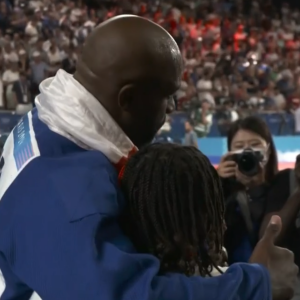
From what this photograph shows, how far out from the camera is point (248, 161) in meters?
1.74

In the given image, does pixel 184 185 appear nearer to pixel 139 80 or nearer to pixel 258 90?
pixel 139 80

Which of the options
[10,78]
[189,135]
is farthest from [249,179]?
[10,78]

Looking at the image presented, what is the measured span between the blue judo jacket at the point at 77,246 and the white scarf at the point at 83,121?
0.02 m

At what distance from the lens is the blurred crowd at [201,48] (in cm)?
788

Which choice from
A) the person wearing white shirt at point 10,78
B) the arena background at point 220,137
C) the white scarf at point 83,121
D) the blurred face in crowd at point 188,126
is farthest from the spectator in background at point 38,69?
the white scarf at point 83,121

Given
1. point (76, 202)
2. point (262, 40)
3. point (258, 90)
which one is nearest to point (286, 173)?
point (76, 202)

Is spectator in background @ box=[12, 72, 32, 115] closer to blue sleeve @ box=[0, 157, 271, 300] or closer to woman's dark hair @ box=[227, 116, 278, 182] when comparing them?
woman's dark hair @ box=[227, 116, 278, 182]

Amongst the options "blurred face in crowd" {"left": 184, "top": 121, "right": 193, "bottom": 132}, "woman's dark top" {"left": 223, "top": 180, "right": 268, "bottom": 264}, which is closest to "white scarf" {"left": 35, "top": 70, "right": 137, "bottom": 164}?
"woman's dark top" {"left": 223, "top": 180, "right": 268, "bottom": 264}

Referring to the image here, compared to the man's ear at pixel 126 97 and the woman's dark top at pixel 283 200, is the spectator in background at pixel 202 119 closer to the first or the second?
the woman's dark top at pixel 283 200

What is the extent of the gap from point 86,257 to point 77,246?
0.05ft

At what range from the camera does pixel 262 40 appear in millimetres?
12219

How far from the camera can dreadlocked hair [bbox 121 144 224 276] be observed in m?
0.73

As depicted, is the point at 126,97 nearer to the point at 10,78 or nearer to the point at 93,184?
the point at 93,184

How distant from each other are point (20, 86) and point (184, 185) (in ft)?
22.7
